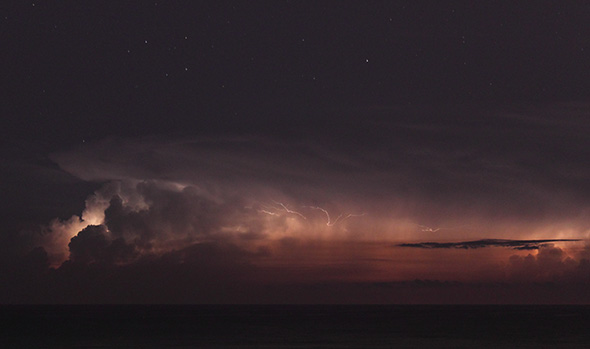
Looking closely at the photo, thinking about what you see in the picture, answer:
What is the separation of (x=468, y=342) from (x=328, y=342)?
17.1 metres

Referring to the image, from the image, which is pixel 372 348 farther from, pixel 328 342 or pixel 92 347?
pixel 92 347

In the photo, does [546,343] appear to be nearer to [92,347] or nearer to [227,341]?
[227,341]

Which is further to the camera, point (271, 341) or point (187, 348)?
point (271, 341)

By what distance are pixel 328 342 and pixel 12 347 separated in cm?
3743

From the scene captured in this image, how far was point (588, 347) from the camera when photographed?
8025cm

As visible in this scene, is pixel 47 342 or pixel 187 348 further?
pixel 47 342

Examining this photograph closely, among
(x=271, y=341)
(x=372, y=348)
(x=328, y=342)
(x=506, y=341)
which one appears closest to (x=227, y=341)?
(x=271, y=341)

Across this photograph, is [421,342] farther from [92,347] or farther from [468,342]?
[92,347]

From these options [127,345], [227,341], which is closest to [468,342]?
[227,341]

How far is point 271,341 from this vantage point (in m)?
87.6

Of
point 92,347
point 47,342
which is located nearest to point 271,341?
point 92,347

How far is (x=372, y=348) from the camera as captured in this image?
254 ft

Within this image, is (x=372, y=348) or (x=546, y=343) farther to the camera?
(x=546, y=343)

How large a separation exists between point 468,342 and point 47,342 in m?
52.9
